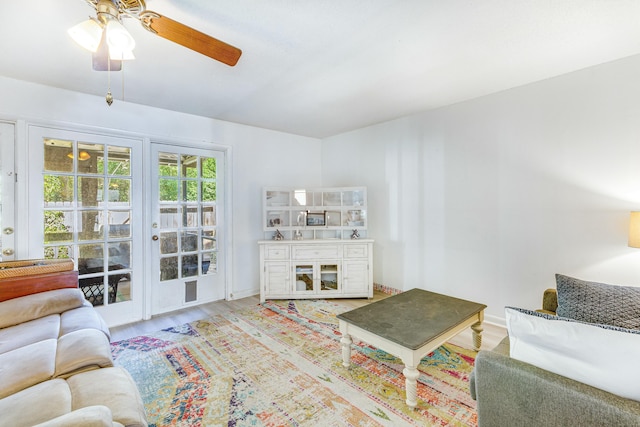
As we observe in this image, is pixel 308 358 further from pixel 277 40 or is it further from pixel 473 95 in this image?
pixel 473 95

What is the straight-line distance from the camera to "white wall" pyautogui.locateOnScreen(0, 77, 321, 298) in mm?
2395

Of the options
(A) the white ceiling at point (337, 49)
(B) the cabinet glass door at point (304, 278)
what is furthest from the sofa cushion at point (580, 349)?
(B) the cabinet glass door at point (304, 278)

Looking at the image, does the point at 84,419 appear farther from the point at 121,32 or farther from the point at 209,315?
the point at 209,315

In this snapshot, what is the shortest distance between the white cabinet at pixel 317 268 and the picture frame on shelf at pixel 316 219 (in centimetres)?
37

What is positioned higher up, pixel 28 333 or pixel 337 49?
pixel 337 49

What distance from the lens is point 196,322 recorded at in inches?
113

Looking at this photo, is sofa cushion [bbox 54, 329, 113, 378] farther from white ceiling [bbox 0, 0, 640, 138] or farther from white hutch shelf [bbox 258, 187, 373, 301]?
white hutch shelf [bbox 258, 187, 373, 301]

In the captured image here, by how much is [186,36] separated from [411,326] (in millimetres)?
2176

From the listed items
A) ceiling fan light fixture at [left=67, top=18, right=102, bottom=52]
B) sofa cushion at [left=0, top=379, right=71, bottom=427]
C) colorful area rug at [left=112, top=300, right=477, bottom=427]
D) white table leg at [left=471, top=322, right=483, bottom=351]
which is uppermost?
ceiling fan light fixture at [left=67, top=18, right=102, bottom=52]

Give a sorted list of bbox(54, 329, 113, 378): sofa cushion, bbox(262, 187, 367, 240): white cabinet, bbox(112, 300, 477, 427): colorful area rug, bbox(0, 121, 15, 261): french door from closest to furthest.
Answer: bbox(54, 329, 113, 378): sofa cushion
bbox(112, 300, 477, 427): colorful area rug
bbox(0, 121, 15, 261): french door
bbox(262, 187, 367, 240): white cabinet

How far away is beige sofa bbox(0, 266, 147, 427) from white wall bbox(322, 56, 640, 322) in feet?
9.76

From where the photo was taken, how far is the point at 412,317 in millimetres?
2002

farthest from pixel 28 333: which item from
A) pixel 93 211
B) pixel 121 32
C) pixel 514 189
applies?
pixel 514 189

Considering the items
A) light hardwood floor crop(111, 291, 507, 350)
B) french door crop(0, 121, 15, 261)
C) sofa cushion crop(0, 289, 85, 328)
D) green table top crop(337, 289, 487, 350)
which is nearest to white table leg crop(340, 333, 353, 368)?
green table top crop(337, 289, 487, 350)
